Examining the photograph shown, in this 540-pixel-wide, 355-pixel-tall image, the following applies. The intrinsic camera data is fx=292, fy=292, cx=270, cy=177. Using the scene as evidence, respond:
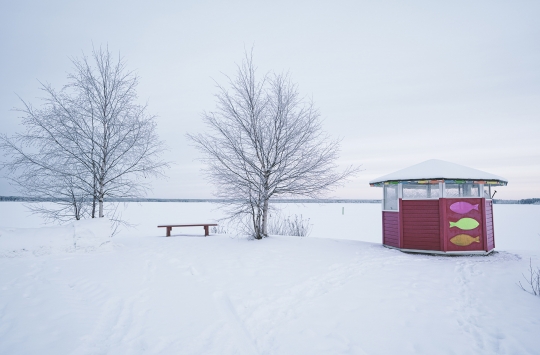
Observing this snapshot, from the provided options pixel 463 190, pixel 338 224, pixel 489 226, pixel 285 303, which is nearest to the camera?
pixel 285 303

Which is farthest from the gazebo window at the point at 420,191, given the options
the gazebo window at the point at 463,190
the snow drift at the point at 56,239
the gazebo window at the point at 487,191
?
the snow drift at the point at 56,239

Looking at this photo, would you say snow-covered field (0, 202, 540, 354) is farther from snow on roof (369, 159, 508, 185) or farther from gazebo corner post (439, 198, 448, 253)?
snow on roof (369, 159, 508, 185)

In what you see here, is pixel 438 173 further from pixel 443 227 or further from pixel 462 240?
pixel 462 240

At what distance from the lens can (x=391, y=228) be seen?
1011cm

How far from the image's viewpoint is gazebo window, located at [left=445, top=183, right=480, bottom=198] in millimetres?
9526

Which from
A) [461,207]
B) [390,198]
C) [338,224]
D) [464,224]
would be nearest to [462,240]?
[464,224]

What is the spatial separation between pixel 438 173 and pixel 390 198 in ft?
6.20

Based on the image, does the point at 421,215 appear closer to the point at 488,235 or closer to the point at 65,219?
the point at 488,235

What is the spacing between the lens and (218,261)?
24.6 feet

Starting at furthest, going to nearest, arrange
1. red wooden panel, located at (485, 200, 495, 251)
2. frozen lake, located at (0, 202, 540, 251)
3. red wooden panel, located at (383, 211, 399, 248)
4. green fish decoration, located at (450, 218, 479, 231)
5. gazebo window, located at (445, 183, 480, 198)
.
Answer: frozen lake, located at (0, 202, 540, 251) < red wooden panel, located at (383, 211, 399, 248) < gazebo window, located at (445, 183, 480, 198) < red wooden panel, located at (485, 200, 495, 251) < green fish decoration, located at (450, 218, 479, 231)

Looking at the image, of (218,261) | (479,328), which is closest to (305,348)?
(479,328)

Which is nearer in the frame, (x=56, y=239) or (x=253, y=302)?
(x=253, y=302)

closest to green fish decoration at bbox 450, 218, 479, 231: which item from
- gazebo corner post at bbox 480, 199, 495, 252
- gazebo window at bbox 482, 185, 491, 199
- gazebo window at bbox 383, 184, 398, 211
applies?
gazebo corner post at bbox 480, 199, 495, 252

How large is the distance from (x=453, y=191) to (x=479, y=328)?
22.0ft
